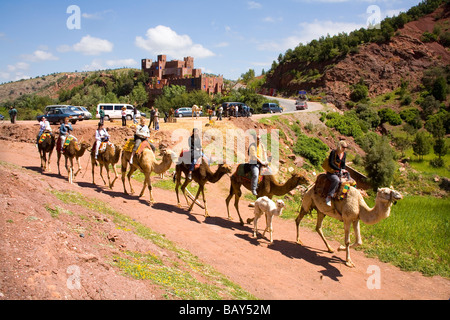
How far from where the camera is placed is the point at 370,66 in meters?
77.1

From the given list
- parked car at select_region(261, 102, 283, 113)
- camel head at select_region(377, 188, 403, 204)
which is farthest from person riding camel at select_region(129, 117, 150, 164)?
parked car at select_region(261, 102, 283, 113)

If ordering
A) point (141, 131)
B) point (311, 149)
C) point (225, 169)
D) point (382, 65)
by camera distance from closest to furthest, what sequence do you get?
point (225, 169), point (141, 131), point (311, 149), point (382, 65)

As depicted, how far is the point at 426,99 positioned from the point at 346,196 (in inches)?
2517

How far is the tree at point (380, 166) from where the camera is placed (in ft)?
105

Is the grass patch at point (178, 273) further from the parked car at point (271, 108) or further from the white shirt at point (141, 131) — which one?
the parked car at point (271, 108)

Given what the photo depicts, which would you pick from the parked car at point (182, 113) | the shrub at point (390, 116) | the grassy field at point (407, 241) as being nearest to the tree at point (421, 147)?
the shrub at point (390, 116)

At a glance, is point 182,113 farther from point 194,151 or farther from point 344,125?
point 194,151

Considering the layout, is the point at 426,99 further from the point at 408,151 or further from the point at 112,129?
the point at 112,129

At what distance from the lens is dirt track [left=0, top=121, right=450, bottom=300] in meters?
8.20

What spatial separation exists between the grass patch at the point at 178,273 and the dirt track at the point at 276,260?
0.52 meters

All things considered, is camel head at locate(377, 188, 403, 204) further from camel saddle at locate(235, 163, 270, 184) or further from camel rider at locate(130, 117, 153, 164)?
camel rider at locate(130, 117, 153, 164)

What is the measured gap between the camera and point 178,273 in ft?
23.5

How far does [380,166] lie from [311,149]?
654cm

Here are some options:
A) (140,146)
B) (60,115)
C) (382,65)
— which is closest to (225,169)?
(140,146)
